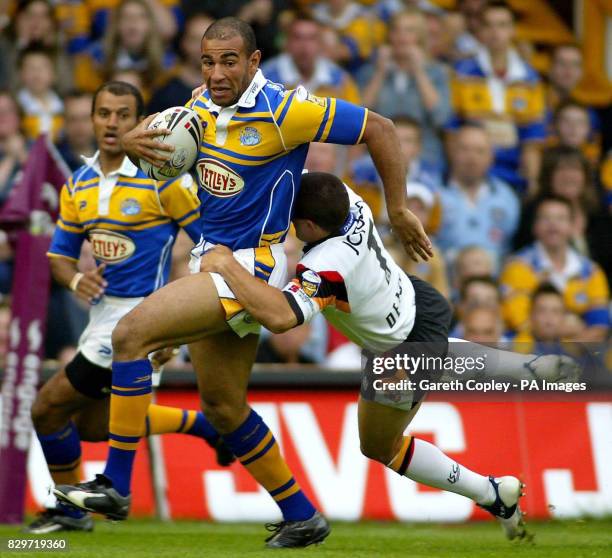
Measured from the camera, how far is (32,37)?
11406mm

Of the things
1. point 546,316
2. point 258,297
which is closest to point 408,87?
point 546,316

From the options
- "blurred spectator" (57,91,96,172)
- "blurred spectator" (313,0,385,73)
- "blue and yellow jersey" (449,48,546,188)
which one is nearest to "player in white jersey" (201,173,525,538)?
"blurred spectator" (57,91,96,172)

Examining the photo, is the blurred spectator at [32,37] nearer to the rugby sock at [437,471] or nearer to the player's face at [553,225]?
the player's face at [553,225]

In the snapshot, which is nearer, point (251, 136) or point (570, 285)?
point (251, 136)

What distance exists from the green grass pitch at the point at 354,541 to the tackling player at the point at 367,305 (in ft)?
1.18

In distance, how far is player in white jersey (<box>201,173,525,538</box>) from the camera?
6.32 metres

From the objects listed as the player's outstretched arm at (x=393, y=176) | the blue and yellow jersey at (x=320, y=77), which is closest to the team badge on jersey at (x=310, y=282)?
the player's outstretched arm at (x=393, y=176)

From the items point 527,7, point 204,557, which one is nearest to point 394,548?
point 204,557

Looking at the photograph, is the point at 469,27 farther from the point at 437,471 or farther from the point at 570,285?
the point at 437,471

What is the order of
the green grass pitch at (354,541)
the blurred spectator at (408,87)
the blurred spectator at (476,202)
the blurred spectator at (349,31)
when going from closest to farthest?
the green grass pitch at (354,541) → the blurred spectator at (476,202) → the blurred spectator at (408,87) → the blurred spectator at (349,31)

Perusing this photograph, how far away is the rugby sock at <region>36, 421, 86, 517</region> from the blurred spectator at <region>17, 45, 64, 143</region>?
4063 millimetres

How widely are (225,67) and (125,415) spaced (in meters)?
1.69

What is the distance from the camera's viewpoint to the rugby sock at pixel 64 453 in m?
7.70

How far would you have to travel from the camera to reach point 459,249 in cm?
1115
